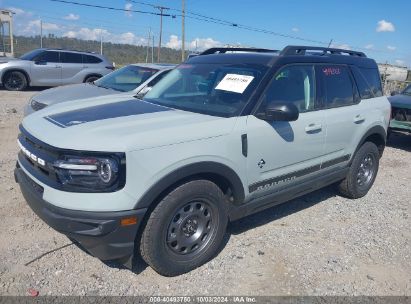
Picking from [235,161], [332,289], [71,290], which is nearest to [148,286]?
[71,290]

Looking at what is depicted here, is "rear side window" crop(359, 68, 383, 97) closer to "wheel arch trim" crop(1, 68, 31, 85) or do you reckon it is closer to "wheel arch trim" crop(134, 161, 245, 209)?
"wheel arch trim" crop(134, 161, 245, 209)

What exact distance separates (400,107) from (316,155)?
546cm

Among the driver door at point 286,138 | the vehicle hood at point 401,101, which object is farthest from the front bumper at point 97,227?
the vehicle hood at point 401,101

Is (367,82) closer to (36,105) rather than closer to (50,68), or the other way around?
(36,105)

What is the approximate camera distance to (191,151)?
304 centimetres

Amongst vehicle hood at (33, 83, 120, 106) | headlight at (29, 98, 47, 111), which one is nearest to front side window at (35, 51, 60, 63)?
vehicle hood at (33, 83, 120, 106)

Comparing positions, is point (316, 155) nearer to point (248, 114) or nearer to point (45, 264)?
point (248, 114)

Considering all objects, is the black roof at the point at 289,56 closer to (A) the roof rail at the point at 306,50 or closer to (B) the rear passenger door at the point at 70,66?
(A) the roof rail at the point at 306,50

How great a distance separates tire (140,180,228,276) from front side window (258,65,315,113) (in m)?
0.98

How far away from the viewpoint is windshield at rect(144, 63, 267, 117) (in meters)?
3.59

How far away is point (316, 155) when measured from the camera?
4.25m

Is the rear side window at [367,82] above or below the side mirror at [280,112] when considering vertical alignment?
above

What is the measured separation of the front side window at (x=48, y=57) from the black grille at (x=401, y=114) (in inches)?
469

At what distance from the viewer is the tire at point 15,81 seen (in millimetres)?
14195
